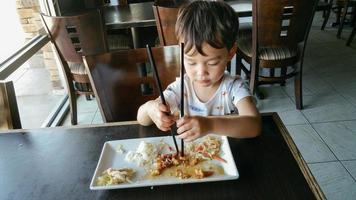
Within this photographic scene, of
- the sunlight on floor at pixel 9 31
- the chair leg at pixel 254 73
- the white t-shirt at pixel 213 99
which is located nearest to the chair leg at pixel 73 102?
the sunlight on floor at pixel 9 31

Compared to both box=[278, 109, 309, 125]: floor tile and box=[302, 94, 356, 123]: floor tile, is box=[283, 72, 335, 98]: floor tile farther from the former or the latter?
box=[278, 109, 309, 125]: floor tile

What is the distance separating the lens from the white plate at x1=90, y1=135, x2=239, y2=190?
0.69 meters

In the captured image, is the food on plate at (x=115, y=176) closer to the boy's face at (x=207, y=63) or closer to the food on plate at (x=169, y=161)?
the food on plate at (x=169, y=161)

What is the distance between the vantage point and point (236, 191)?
2.17ft

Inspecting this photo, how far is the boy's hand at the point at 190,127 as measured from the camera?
Result: 0.75 metres

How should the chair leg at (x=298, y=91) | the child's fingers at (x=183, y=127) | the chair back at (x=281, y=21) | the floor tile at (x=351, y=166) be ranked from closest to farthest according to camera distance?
the child's fingers at (x=183, y=127) → the floor tile at (x=351, y=166) → the chair back at (x=281, y=21) → the chair leg at (x=298, y=91)

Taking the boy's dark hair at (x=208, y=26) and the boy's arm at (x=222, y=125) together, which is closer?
the boy's arm at (x=222, y=125)

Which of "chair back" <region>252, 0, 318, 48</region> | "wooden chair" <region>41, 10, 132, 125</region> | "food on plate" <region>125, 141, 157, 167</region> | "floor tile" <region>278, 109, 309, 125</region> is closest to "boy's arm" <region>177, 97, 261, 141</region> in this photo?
"food on plate" <region>125, 141, 157, 167</region>

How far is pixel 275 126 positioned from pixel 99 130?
1.81 ft

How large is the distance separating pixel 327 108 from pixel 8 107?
7.97ft

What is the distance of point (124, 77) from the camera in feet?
4.01

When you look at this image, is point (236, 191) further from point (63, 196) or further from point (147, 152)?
point (63, 196)

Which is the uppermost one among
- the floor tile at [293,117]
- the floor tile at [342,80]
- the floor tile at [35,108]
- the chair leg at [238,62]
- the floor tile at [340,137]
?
the chair leg at [238,62]

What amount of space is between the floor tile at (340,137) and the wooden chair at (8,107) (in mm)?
1907
